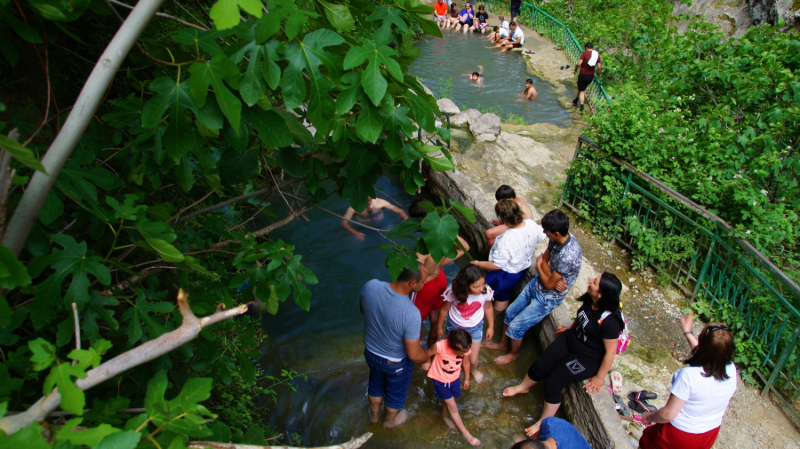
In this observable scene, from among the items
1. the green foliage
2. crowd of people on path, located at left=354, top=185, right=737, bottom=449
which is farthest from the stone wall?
the green foliage

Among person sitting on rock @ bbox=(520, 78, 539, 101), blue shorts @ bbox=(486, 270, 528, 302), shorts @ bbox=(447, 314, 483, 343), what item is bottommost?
shorts @ bbox=(447, 314, 483, 343)

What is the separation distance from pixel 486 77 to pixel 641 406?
11.4 metres

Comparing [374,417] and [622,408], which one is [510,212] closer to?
[622,408]

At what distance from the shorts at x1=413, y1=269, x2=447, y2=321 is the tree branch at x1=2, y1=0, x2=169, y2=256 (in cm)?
307

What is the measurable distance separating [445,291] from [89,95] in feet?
11.0

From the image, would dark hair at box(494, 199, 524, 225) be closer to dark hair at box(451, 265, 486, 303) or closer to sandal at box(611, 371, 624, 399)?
dark hair at box(451, 265, 486, 303)

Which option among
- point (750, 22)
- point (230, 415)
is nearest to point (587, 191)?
point (230, 415)

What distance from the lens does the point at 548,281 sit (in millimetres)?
4074

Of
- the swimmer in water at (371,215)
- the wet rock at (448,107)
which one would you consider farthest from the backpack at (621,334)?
the wet rock at (448,107)

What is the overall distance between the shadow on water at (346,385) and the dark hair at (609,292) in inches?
55.3

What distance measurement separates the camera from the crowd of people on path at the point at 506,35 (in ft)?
34.8

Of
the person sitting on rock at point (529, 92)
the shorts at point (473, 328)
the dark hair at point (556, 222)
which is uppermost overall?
the person sitting on rock at point (529, 92)

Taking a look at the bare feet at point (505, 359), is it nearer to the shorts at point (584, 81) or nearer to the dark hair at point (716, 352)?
the dark hair at point (716, 352)

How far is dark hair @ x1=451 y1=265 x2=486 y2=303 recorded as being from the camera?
3828 millimetres
